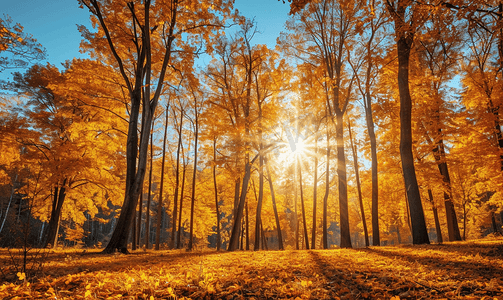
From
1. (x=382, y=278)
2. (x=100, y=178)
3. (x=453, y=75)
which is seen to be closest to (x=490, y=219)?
(x=453, y=75)

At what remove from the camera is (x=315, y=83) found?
11250 mm

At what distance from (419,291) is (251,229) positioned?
69.5 feet

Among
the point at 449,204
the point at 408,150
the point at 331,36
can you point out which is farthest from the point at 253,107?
the point at 449,204

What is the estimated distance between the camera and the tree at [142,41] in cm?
666

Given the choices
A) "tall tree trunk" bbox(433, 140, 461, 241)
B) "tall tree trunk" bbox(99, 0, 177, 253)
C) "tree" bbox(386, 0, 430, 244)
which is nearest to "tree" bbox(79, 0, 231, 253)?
"tall tree trunk" bbox(99, 0, 177, 253)

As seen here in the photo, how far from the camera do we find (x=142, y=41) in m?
7.62

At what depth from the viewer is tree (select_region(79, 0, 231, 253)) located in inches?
262

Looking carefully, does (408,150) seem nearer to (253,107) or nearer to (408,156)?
(408,156)

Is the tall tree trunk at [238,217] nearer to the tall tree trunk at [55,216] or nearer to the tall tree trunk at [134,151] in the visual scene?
the tall tree trunk at [134,151]

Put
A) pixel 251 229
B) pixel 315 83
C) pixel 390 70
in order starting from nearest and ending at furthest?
1. pixel 390 70
2. pixel 315 83
3. pixel 251 229

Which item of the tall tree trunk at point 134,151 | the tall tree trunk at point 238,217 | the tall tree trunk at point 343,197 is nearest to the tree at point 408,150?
the tall tree trunk at point 343,197

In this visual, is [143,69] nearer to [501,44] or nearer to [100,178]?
[100,178]

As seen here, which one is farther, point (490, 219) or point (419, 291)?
point (490, 219)

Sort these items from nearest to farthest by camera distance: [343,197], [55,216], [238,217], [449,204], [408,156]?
[408,156], [343,197], [238,217], [449,204], [55,216]
